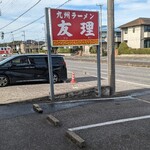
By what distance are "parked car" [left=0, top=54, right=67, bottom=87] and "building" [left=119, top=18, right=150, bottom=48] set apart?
45.0 meters

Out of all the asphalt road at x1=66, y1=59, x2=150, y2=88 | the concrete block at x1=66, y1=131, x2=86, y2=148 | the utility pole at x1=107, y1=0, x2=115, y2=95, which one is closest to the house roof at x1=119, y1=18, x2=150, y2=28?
the asphalt road at x1=66, y1=59, x2=150, y2=88

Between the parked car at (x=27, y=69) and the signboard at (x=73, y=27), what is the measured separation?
16.2ft

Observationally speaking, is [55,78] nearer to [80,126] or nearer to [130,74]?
[80,126]

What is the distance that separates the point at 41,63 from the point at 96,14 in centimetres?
526

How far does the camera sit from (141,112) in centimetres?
632

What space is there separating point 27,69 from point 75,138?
8.63 m

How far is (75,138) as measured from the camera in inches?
169

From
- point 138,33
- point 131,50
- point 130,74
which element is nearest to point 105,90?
point 130,74

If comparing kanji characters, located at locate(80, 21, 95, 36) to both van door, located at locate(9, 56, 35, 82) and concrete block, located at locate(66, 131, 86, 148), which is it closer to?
concrete block, located at locate(66, 131, 86, 148)

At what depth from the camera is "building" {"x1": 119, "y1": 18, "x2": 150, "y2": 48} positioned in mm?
54812

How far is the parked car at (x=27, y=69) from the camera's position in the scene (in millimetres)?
12078

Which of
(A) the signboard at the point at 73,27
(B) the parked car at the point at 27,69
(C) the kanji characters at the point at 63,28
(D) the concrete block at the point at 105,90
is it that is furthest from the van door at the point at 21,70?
(C) the kanji characters at the point at 63,28

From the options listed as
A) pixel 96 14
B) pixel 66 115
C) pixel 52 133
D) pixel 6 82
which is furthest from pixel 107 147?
pixel 6 82

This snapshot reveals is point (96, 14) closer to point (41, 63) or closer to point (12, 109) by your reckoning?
point (12, 109)
